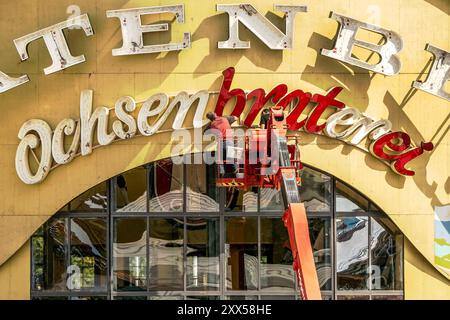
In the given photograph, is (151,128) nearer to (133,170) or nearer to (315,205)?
(133,170)

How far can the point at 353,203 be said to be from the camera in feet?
94.9

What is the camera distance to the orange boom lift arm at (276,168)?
71.1 ft

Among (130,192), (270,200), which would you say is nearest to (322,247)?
(270,200)

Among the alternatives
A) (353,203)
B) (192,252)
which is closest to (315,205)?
(353,203)

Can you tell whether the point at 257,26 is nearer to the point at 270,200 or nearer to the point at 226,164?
the point at 270,200

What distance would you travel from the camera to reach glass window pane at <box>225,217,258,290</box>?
28984 mm

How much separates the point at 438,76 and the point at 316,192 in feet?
13.4

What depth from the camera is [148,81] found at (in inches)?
1101

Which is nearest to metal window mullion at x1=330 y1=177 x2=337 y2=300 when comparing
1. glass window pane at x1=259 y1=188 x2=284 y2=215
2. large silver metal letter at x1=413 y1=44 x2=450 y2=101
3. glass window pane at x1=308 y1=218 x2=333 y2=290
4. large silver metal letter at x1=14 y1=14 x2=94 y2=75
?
glass window pane at x1=308 y1=218 x2=333 y2=290

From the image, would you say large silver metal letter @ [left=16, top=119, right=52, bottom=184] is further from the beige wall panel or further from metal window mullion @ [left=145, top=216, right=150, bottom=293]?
metal window mullion @ [left=145, top=216, right=150, bottom=293]

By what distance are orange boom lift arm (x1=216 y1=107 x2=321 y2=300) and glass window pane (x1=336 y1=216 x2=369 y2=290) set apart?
12.2 feet

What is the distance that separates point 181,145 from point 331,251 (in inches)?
180

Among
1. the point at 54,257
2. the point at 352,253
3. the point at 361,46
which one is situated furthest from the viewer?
the point at 352,253

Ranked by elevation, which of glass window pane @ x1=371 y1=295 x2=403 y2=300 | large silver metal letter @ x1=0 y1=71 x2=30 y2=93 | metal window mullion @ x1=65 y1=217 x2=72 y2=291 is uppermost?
large silver metal letter @ x1=0 y1=71 x2=30 y2=93
